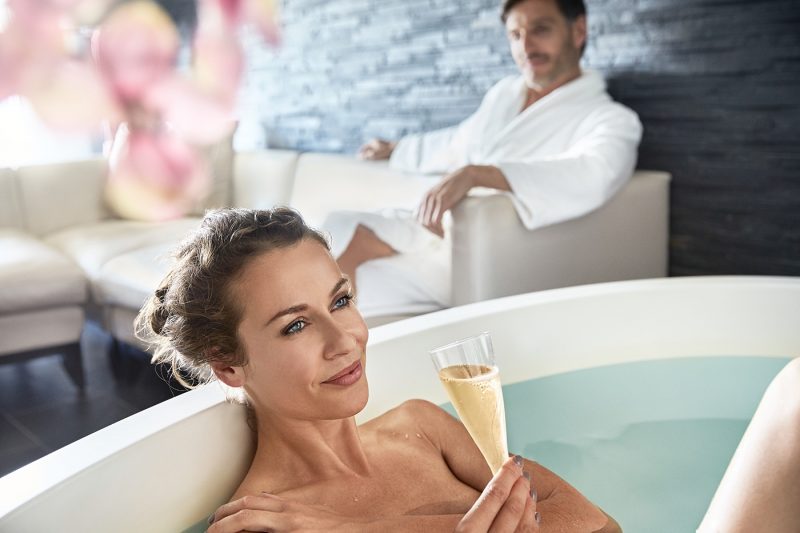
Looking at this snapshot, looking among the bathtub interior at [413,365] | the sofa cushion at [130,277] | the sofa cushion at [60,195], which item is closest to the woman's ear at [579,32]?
the bathtub interior at [413,365]

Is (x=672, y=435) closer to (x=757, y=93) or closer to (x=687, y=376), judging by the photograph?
(x=687, y=376)

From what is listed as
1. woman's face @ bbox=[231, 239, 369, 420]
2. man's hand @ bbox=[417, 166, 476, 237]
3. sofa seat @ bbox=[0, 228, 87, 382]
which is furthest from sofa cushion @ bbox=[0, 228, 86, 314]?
woman's face @ bbox=[231, 239, 369, 420]

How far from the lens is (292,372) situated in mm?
1027

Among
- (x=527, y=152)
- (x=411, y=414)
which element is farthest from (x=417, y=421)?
(x=527, y=152)

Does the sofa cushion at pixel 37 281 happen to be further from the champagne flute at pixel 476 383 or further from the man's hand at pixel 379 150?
the champagne flute at pixel 476 383

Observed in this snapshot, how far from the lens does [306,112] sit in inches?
157

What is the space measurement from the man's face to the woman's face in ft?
5.74

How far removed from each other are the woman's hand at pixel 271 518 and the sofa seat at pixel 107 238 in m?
2.06

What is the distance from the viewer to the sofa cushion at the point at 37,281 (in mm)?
2785

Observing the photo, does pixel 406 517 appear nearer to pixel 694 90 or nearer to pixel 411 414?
pixel 411 414

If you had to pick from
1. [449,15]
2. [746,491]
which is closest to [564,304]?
[746,491]

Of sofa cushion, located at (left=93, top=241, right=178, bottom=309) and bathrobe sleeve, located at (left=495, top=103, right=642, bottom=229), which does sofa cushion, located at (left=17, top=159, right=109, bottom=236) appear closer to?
sofa cushion, located at (left=93, top=241, right=178, bottom=309)

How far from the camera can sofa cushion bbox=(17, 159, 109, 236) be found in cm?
361

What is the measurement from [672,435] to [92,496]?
989mm
